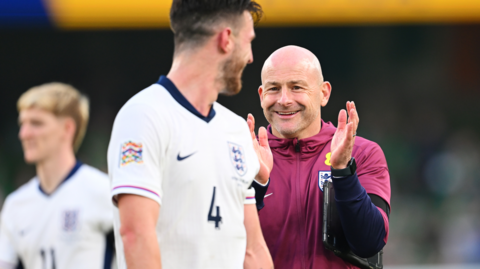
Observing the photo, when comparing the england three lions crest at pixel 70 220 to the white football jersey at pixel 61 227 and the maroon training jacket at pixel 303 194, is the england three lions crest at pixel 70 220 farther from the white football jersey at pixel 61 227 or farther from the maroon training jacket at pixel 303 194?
the maroon training jacket at pixel 303 194

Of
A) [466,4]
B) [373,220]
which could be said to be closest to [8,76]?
[466,4]

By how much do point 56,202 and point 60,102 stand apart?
2.38ft

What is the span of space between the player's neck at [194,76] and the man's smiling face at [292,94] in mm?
1231

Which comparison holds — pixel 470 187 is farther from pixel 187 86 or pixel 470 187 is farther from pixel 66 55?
pixel 187 86

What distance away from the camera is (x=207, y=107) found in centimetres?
261

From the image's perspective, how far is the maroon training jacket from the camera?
3531 millimetres

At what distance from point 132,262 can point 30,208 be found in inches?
96.4

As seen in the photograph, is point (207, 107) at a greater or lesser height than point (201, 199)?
greater

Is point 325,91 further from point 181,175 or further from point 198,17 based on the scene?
point 181,175

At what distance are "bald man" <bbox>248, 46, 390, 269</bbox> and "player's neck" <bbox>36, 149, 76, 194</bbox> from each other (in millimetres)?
1584

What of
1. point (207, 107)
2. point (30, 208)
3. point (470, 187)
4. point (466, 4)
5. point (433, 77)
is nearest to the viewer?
point (207, 107)

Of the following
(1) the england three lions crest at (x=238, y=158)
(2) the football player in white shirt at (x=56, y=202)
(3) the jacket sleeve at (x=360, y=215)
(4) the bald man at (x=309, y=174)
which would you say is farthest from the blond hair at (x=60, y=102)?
(1) the england three lions crest at (x=238, y=158)

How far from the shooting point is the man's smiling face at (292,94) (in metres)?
3.78

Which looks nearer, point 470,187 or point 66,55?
point 470,187
